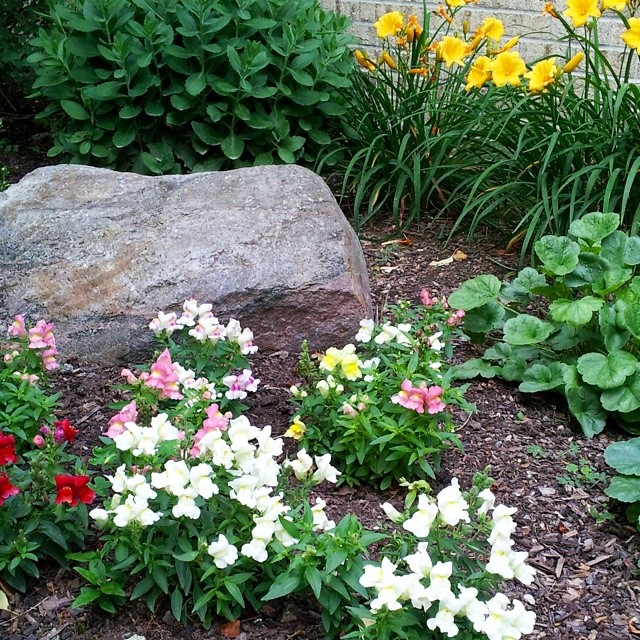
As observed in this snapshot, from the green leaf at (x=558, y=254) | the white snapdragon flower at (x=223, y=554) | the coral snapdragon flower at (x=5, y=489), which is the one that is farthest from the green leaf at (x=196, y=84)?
the white snapdragon flower at (x=223, y=554)

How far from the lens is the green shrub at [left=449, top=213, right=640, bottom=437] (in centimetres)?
339

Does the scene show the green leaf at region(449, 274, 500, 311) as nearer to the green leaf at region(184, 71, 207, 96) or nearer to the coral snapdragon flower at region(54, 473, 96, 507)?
the coral snapdragon flower at region(54, 473, 96, 507)

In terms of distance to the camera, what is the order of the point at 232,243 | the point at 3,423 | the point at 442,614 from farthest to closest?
1. the point at 232,243
2. the point at 3,423
3. the point at 442,614

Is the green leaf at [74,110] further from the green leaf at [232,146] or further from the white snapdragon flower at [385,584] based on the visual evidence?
the white snapdragon flower at [385,584]

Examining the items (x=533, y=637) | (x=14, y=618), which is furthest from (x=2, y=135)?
(x=533, y=637)

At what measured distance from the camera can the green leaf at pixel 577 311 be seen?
3.43 m

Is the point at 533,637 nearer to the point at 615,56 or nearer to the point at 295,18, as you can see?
the point at 295,18

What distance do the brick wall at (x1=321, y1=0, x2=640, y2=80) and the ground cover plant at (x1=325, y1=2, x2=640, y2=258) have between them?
787 mm

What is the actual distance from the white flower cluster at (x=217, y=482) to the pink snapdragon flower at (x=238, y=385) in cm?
48

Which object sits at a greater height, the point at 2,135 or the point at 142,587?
the point at 2,135

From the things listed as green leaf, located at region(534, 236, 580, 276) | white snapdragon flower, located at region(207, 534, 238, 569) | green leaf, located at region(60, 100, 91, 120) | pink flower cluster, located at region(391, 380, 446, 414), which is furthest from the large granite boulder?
white snapdragon flower, located at region(207, 534, 238, 569)

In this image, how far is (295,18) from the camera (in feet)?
17.1

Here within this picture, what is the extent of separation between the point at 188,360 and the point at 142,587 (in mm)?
1035

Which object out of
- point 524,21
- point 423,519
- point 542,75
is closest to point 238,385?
point 423,519
